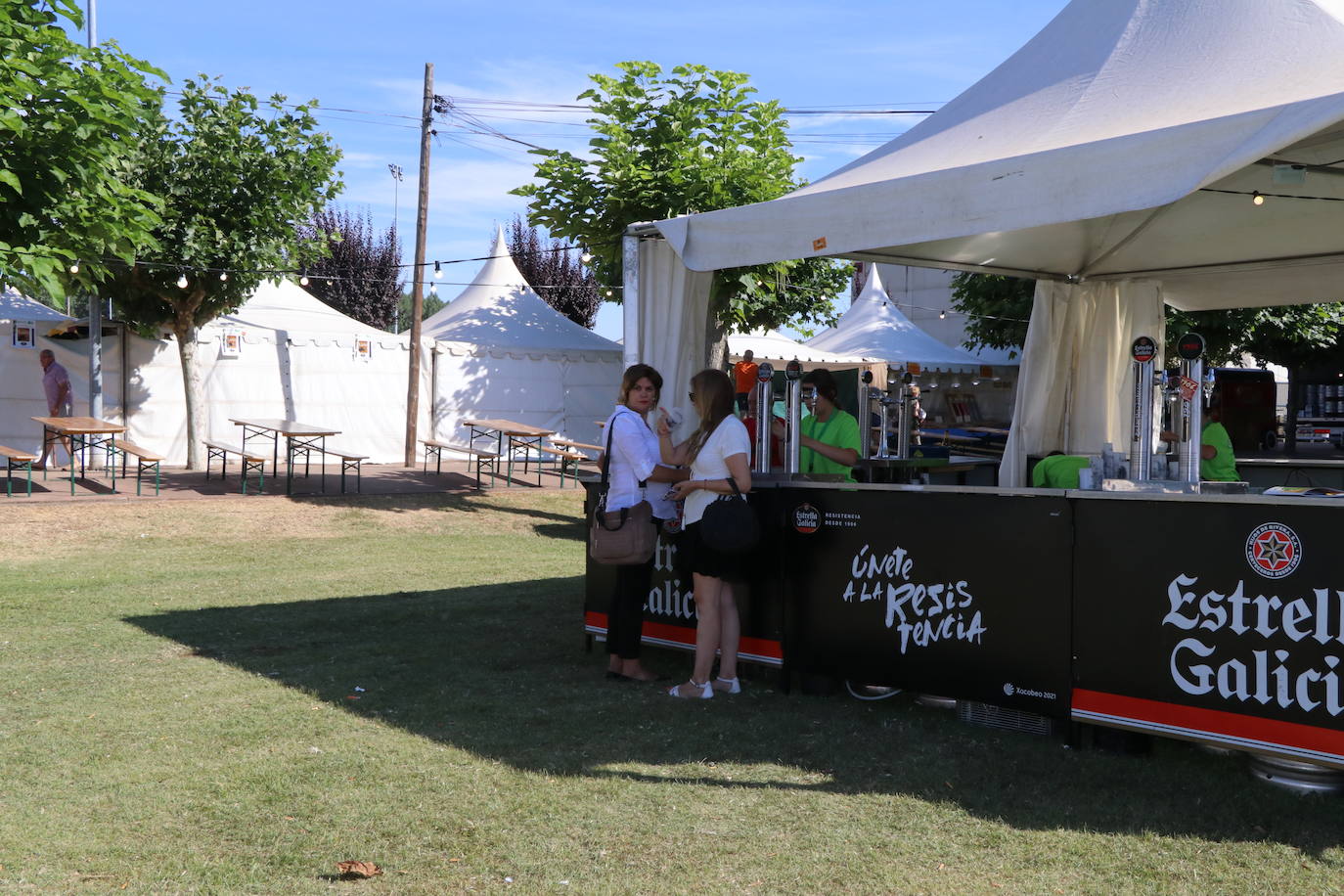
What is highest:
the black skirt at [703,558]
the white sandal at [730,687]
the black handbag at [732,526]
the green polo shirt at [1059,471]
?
the green polo shirt at [1059,471]

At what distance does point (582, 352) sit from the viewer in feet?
74.3

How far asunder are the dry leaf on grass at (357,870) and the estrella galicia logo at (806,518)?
8.95ft

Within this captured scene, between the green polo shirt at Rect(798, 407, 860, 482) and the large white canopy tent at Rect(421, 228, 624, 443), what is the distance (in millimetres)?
15774

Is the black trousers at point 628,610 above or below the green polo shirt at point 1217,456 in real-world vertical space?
below

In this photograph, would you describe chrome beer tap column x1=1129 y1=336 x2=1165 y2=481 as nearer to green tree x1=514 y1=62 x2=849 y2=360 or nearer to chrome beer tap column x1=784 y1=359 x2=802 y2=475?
chrome beer tap column x1=784 y1=359 x2=802 y2=475

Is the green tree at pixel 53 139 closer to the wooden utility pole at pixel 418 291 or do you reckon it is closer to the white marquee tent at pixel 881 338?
the wooden utility pole at pixel 418 291

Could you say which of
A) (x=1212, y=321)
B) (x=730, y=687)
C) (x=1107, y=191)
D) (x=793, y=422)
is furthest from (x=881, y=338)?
(x=1107, y=191)

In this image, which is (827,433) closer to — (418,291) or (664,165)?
(664,165)

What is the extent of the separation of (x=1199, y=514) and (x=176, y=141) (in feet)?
51.9

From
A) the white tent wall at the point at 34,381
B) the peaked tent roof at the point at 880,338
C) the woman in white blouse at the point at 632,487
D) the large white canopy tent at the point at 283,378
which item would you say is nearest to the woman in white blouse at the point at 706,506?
the woman in white blouse at the point at 632,487

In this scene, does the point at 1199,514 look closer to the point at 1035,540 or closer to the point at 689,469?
the point at 1035,540

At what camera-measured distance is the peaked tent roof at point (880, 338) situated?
2386cm

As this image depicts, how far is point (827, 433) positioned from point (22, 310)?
15863mm

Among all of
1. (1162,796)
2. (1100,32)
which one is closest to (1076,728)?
(1162,796)
